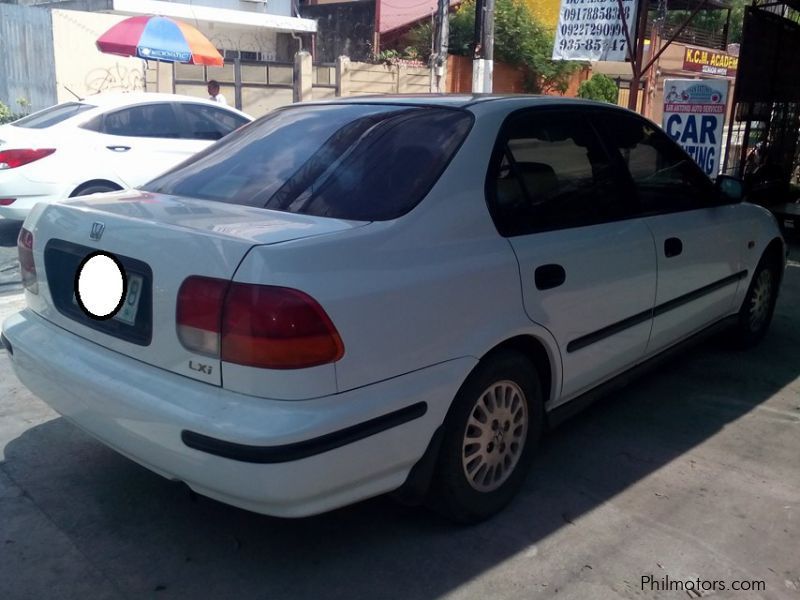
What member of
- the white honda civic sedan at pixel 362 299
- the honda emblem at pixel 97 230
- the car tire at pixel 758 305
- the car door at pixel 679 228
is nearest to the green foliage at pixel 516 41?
the car tire at pixel 758 305

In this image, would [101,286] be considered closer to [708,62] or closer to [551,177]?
[551,177]

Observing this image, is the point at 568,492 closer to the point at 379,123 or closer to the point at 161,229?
Result: the point at 379,123

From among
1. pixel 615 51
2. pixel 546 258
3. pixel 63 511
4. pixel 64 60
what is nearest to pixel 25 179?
pixel 63 511

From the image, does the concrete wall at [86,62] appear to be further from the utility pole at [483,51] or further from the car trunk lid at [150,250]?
the car trunk lid at [150,250]

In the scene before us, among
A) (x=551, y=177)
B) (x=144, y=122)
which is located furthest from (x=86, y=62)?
(x=551, y=177)

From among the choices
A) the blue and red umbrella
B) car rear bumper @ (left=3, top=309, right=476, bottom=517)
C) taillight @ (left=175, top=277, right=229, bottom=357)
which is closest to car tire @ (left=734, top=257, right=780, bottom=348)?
car rear bumper @ (left=3, top=309, right=476, bottom=517)

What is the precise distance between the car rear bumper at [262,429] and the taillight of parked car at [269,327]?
0.43ft

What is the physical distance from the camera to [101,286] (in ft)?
9.77

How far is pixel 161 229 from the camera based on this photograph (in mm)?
2855

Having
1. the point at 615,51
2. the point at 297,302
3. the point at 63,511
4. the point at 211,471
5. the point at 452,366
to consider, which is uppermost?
the point at 615,51

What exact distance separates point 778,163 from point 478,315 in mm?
9742

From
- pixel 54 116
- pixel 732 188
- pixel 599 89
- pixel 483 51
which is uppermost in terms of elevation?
pixel 483 51

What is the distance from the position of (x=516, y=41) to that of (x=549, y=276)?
23379 mm

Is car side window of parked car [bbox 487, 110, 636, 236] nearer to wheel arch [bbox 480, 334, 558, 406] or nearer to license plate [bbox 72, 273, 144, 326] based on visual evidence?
wheel arch [bbox 480, 334, 558, 406]
